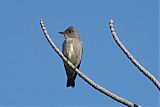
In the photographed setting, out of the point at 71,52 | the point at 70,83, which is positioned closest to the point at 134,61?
the point at 71,52

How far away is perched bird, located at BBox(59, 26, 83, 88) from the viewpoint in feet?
26.7

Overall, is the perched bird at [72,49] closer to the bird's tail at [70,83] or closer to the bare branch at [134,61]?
the bird's tail at [70,83]

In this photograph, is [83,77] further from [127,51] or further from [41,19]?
[41,19]

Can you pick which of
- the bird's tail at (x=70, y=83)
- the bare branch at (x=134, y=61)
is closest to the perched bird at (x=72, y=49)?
the bird's tail at (x=70, y=83)

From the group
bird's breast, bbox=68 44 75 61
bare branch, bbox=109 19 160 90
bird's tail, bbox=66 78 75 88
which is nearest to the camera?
bare branch, bbox=109 19 160 90

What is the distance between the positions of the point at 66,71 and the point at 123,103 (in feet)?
21.6

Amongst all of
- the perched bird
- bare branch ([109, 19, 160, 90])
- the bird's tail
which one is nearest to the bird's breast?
the perched bird

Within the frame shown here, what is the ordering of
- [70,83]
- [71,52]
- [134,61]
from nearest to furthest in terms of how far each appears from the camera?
1. [134,61]
2. [71,52]
3. [70,83]

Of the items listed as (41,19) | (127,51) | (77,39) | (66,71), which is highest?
(77,39)

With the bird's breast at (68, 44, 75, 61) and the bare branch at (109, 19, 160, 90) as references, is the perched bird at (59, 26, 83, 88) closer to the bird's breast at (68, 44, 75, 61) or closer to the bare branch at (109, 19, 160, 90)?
the bird's breast at (68, 44, 75, 61)

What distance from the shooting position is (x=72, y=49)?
8164mm

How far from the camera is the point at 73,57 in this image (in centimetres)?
813

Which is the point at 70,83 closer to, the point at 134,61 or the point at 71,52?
the point at 71,52

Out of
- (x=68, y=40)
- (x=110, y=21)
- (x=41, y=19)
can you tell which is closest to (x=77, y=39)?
(x=68, y=40)
